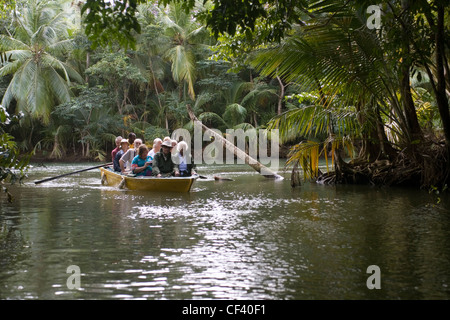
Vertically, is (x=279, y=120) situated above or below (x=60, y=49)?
below

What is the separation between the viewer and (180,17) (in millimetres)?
32531

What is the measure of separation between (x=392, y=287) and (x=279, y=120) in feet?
27.4

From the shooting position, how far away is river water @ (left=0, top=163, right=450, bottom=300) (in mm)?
4633

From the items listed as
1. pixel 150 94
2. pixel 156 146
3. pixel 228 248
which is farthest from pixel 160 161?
pixel 150 94

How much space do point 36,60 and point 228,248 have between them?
26670 mm

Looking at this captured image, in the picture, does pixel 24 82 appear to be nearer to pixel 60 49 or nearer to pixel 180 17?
pixel 60 49

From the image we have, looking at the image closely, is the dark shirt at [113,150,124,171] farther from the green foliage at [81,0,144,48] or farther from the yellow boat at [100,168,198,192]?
the green foliage at [81,0,144,48]

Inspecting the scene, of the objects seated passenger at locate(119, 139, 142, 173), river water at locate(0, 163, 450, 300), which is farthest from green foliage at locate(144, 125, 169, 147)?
river water at locate(0, 163, 450, 300)

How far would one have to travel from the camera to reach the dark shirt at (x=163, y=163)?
1354 cm

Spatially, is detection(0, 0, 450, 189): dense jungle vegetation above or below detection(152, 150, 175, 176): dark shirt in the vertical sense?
above

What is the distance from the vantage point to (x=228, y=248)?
20.8 feet

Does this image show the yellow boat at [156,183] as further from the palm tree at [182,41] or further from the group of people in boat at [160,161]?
the palm tree at [182,41]
